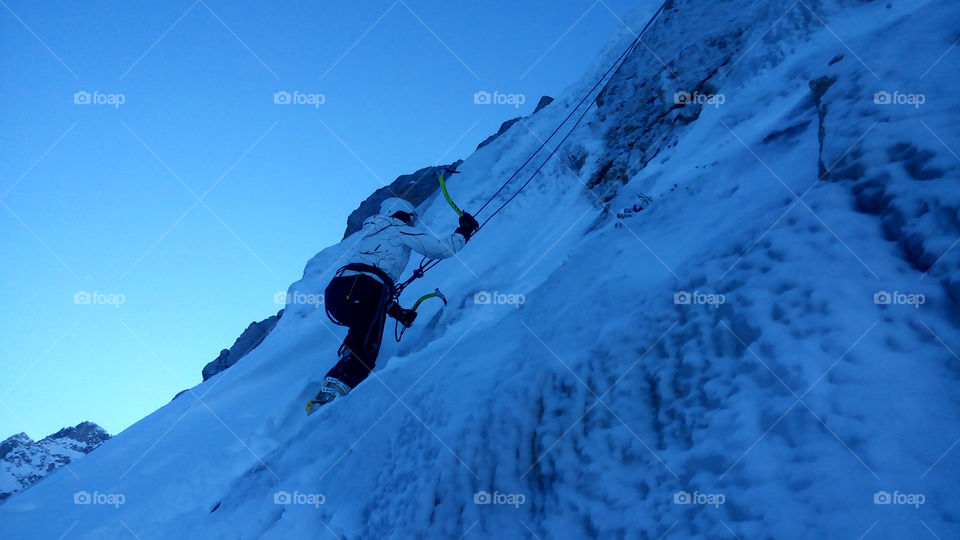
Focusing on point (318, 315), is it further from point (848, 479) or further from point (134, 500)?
point (848, 479)

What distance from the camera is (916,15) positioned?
143 inches

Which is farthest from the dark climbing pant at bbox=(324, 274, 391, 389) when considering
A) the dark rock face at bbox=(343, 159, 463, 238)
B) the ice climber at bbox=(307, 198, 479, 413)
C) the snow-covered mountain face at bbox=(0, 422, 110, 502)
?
the snow-covered mountain face at bbox=(0, 422, 110, 502)

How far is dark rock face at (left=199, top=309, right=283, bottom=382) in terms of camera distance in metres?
16.9

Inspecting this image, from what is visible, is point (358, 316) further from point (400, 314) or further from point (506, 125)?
point (506, 125)

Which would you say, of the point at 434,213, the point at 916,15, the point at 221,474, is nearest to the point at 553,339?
the point at 916,15

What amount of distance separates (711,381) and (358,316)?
13.6ft

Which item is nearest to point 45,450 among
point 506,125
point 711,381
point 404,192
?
point 404,192

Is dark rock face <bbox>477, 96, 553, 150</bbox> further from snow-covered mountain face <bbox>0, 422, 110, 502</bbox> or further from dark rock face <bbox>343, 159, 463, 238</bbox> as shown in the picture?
snow-covered mountain face <bbox>0, 422, 110, 502</bbox>

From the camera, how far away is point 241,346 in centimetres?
1727

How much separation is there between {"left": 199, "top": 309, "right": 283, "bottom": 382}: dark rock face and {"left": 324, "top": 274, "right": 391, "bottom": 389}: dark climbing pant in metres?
11.8

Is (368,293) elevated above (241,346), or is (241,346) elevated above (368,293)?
(241,346)

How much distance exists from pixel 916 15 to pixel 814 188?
165 centimetres

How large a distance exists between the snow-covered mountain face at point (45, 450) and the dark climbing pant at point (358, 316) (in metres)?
31.8

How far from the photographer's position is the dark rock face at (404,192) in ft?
52.9
